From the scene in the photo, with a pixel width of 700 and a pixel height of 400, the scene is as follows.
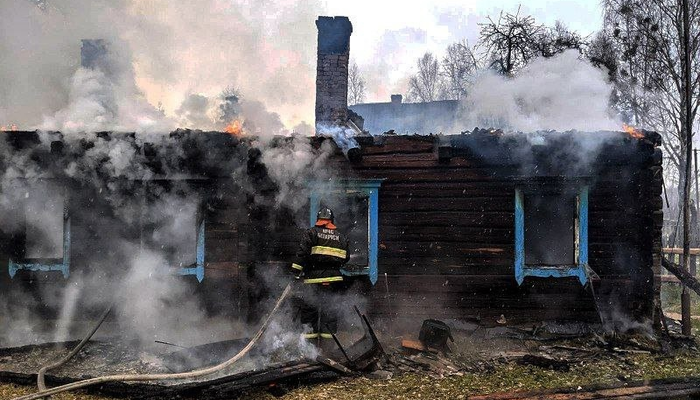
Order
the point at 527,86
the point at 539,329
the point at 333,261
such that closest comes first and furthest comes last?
the point at 333,261 < the point at 539,329 < the point at 527,86

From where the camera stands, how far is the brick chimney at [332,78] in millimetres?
13539

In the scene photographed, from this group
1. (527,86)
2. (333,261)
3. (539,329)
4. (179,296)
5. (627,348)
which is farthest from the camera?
(527,86)

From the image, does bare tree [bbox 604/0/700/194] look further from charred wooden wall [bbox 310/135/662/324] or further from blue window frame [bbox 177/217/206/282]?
blue window frame [bbox 177/217/206/282]

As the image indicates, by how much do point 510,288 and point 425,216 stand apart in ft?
6.36

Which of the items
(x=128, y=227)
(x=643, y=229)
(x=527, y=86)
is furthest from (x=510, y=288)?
(x=128, y=227)

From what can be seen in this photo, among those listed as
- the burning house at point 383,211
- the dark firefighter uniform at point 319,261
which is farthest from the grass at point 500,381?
the burning house at point 383,211

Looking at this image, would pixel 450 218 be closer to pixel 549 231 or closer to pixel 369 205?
pixel 369 205

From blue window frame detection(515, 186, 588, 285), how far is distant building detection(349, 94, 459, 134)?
61.0 feet

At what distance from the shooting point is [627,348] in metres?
7.47

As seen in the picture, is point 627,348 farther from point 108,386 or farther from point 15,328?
point 15,328

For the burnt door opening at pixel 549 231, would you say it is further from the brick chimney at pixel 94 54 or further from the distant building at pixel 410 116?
the distant building at pixel 410 116

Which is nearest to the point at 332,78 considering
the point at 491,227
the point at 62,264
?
the point at 491,227

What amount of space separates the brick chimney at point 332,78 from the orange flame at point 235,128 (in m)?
5.17

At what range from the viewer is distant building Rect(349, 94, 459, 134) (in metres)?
28.6
